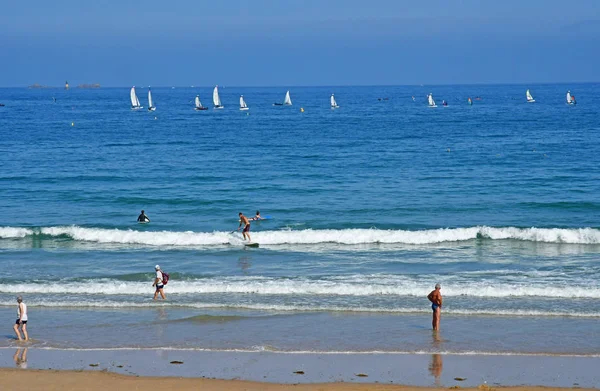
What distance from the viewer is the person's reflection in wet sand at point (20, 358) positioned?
56.1ft

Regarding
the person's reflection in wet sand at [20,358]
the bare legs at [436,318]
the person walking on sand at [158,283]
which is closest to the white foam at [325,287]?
the person walking on sand at [158,283]

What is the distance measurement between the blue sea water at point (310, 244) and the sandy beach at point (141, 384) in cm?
262

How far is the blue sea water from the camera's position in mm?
20094

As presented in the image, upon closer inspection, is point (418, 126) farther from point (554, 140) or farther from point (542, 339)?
point (542, 339)

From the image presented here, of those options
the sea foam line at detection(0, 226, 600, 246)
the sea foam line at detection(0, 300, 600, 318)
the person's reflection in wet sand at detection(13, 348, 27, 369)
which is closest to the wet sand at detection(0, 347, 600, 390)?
the person's reflection in wet sand at detection(13, 348, 27, 369)

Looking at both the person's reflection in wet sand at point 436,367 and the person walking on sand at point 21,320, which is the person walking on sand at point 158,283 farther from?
the person's reflection in wet sand at point 436,367

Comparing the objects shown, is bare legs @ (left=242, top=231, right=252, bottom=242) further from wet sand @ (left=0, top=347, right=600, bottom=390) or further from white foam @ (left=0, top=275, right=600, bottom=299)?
wet sand @ (left=0, top=347, right=600, bottom=390)

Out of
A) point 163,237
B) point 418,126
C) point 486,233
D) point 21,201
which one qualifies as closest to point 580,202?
point 486,233

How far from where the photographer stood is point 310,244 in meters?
31.9

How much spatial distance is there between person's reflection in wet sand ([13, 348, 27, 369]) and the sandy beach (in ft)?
2.77

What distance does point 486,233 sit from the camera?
3203cm

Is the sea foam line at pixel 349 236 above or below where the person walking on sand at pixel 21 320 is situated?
above

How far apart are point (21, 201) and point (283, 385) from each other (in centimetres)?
2899

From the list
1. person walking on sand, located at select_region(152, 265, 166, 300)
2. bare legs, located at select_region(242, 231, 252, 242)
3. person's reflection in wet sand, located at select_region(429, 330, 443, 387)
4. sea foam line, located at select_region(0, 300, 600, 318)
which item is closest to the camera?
person's reflection in wet sand, located at select_region(429, 330, 443, 387)
